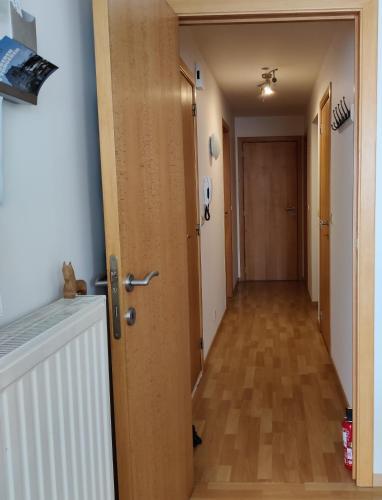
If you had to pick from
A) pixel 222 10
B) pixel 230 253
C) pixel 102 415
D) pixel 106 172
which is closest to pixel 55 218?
pixel 106 172

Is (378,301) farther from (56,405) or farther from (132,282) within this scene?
(56,405)

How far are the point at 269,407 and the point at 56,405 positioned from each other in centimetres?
235

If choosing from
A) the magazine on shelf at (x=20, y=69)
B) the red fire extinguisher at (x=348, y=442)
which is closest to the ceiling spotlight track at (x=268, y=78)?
the red fire extinguisher at (x=348, y=442)

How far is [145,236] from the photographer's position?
64.4 inches

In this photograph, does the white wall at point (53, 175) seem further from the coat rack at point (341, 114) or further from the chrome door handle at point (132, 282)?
the coat rack at point (341, 114)

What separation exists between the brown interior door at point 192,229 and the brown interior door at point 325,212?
1091mm

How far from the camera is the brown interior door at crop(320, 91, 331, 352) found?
404 cm

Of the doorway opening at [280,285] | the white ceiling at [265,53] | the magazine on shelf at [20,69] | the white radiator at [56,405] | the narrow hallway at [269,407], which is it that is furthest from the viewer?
the white ceiling at [265,53]

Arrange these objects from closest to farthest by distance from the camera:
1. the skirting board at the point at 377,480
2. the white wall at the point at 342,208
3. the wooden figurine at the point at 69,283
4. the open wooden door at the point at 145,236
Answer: the wooden figurine at the point at 69,283 → the open wooden door at the point at 145,236 → the skirting board at the point at 377,480 → the white wall at the point at 342,208

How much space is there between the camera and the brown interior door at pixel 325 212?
404 cm

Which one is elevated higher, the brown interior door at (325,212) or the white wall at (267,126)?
the white wall at (267,126)

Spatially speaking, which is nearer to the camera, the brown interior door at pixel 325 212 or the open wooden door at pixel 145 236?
the open wooden door at pixel 145 236

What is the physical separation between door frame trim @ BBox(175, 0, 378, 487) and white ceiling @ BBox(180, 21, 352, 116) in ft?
3.11

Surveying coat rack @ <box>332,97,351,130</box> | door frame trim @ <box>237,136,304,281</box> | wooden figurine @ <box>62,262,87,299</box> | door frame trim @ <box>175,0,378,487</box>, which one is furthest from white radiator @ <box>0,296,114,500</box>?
door frame trim @ <box>237,136,304,281</box>
